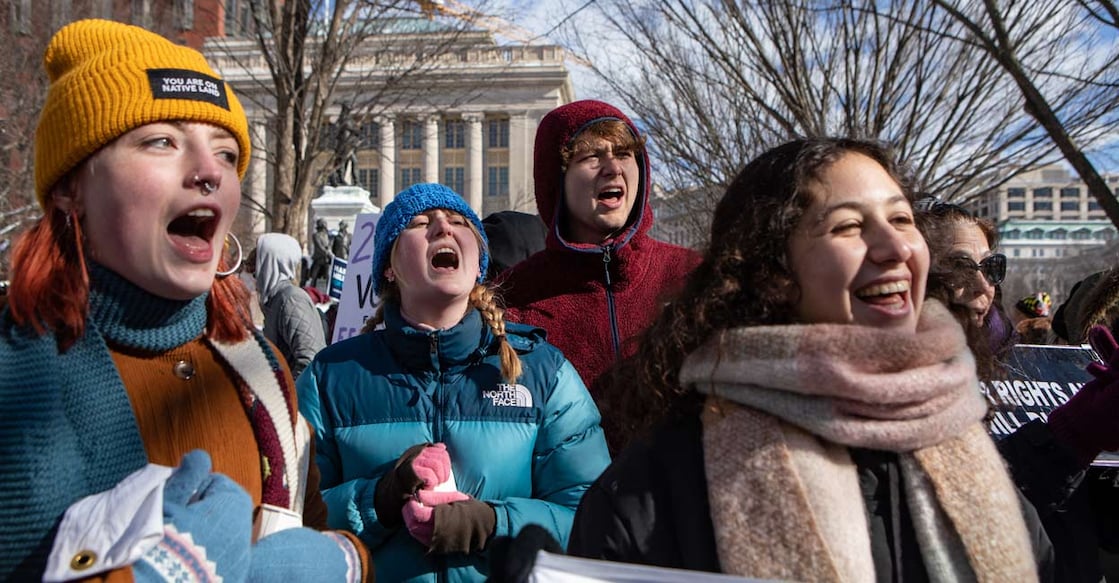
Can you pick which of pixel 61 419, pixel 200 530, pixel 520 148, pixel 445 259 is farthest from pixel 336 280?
pixel 520 148

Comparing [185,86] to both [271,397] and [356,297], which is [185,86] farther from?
[356,297]

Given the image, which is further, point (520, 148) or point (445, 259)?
point (520, 148)

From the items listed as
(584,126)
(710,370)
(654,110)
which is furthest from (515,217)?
(654,110)

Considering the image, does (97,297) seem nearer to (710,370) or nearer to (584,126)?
(710,370)

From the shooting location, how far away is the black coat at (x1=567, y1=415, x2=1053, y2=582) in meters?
1.62

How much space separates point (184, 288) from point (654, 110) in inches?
437

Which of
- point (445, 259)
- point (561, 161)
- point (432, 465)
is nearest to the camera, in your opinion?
point (432, 465)

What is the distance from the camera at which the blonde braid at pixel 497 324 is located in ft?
8.05

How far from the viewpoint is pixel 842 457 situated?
167 centimetres

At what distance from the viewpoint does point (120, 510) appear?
126 centimetres

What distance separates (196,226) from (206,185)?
0.11 metres

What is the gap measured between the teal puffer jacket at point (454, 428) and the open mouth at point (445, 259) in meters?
0.27

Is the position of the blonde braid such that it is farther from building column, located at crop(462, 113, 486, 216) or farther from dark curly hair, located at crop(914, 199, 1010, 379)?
building column, located at crop(462, 113, 486, 216)

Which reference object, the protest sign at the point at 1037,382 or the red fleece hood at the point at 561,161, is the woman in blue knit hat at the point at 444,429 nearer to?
the red fleece hood at the point at 561,161
